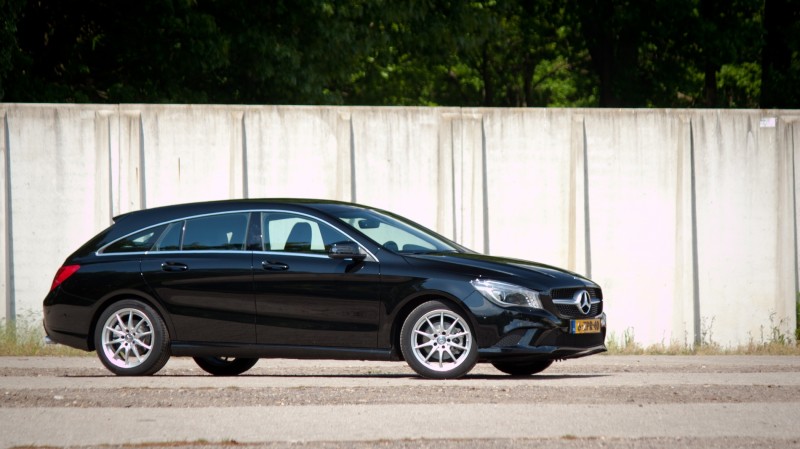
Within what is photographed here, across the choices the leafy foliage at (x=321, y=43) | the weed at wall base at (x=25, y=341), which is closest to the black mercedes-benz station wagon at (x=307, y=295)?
the weed at wall base at (x=25, y=341)

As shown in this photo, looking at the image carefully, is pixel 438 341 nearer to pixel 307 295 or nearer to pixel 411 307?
pixel 411 307

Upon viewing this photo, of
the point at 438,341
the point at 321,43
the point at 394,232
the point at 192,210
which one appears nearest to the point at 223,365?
the point at 192,210

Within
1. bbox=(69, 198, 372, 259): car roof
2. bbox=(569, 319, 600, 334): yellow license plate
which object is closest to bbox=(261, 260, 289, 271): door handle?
bbox=(69, 198, 372, 259): car roof

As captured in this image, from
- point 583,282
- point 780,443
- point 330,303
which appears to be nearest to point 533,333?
point 583,282

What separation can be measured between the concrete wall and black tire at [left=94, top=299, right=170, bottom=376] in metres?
5.05

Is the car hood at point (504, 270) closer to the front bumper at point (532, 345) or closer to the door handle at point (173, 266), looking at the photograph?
the front bumper at point (532, 345)

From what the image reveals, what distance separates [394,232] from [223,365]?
211cm

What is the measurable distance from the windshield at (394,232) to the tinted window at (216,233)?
79 cm

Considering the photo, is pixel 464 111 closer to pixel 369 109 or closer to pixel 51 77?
pixel 369 109

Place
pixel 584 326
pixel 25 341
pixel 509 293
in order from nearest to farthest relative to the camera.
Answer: pixel 509 293 < pixel 584 326 < pixel 25 341

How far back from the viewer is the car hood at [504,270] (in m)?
10.5

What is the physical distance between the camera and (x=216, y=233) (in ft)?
37.3

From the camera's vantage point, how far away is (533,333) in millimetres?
10398

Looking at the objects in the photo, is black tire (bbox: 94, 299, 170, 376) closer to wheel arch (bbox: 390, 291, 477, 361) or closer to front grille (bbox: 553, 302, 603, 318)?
wheel arch (bbox: 390, 291, 477, 361)
